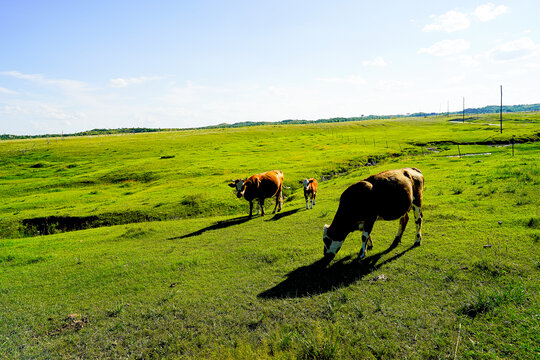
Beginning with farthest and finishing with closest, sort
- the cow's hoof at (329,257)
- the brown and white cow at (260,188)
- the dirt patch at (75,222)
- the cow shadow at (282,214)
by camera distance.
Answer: the dirt patch at (75,222) < the brown and white cow at (260,188) < the cow shadow at (282,214) < the cow's hoof at (329,257)

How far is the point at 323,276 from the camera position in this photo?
380 inches

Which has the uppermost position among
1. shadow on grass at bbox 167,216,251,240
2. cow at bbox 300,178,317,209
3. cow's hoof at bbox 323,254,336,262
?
cow at bbox 300,178,317,209

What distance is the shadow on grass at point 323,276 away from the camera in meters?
8.92

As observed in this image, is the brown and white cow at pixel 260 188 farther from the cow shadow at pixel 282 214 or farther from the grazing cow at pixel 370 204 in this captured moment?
the grazing cow at pixel 370 204

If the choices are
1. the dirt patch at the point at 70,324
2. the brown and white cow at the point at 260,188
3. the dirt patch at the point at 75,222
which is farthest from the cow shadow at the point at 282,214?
the dirt patch at the point at 70,324

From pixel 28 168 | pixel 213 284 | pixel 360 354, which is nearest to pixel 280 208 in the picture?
pixel 213 284

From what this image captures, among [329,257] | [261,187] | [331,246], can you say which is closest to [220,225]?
[261,187]

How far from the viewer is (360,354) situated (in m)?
6.29

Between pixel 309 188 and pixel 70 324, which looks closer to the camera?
pixel 70 324

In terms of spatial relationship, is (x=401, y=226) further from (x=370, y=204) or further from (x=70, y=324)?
(x=70, y=324)

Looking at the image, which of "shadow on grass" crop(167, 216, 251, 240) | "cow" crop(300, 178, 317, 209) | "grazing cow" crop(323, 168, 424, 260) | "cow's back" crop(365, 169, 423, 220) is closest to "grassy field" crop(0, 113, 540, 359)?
"shadow on grass" crop(167, 216, 251, 240)

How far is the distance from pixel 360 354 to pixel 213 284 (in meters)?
5.77

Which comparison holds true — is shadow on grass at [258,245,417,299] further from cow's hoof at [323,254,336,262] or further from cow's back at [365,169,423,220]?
cow's back at [365,169,423,220]

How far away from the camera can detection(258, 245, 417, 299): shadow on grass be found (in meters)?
8.92
